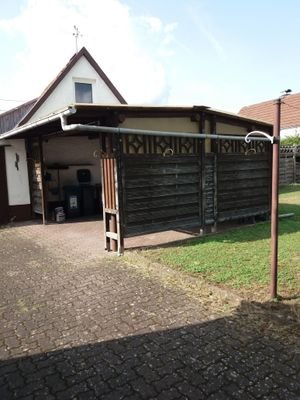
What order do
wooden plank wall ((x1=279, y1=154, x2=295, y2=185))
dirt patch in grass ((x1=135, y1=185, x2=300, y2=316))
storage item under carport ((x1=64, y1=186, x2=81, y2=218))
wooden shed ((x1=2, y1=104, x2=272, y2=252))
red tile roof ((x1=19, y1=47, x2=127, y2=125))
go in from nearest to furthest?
1. dirt patch in grass ((x1=135, y1=185, x2=300, y2=316))
2. wooden shed ((x1=2, y1=104, x2=272, y2=252))
3. storage item under carport ((x1=64, y1=186, x2=81, y2=218))
4. red tile roof ((x1=19, y1=47, x2=127, y2=125))
5. wooden plank wall ((x1=279, y1=154, x2=295, y2=185))

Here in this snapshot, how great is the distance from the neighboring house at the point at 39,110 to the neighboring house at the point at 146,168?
0.03 metres

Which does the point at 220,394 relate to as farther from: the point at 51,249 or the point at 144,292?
the point at 51,249

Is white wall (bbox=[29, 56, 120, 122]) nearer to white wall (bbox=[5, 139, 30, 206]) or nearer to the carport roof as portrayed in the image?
white wall (bbox=[5, 139, 30, 206])

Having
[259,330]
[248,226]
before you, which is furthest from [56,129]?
[259,330]

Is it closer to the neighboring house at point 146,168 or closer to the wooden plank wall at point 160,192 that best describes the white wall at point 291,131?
the neighboring house at point 146,168

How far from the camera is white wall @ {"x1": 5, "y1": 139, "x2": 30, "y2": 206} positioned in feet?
35.2

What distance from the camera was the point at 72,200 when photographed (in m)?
11.4

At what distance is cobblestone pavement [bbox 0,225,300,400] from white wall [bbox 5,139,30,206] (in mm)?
6159

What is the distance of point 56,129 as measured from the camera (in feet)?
30.2

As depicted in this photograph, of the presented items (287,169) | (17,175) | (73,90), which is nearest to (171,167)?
(17,175)

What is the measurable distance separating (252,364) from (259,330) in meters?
0.63

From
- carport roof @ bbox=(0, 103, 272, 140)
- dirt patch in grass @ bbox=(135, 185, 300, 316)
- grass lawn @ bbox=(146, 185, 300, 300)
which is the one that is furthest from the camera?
carport roof @ bbox=(0, 103, 272, 140)

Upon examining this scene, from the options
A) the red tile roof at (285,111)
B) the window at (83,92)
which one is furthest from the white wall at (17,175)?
the red tile roof at (285,111)

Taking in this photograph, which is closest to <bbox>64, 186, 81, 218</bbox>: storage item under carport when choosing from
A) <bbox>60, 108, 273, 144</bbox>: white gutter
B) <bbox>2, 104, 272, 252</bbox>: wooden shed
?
<bbox>2, 104, 272, 252</bbox>: wooden shed
